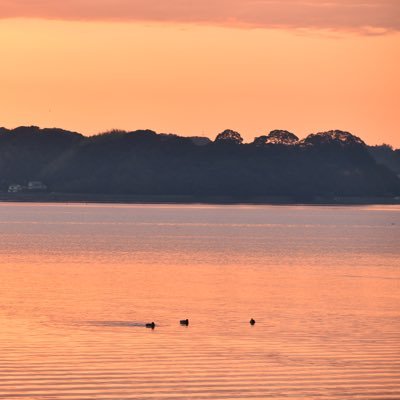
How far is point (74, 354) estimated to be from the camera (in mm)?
41656

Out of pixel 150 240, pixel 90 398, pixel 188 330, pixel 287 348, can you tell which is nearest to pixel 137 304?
pixel 188 330

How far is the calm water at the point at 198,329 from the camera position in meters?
36.4

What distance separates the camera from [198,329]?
49719mm

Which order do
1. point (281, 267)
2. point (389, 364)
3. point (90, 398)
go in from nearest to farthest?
1. point (90, 398)
2. point (389, 364)
3. point (281, 267)

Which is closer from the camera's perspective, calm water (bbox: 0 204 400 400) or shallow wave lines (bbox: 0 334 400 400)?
shallow wave lines (bbox: 0 334 400 400)

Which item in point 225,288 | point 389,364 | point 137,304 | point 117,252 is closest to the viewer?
point 389,364

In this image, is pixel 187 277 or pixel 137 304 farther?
pixel 187 277

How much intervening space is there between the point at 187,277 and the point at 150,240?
6320 centimetres

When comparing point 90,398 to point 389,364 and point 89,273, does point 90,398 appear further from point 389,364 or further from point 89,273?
point 89,273

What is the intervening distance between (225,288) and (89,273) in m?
15.2

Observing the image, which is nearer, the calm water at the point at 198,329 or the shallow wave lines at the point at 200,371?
the shallow wave lines at the point at 200,371

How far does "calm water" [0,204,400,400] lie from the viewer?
3641 centimetres

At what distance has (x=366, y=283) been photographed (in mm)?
77562

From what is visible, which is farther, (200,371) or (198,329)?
(198,329)
